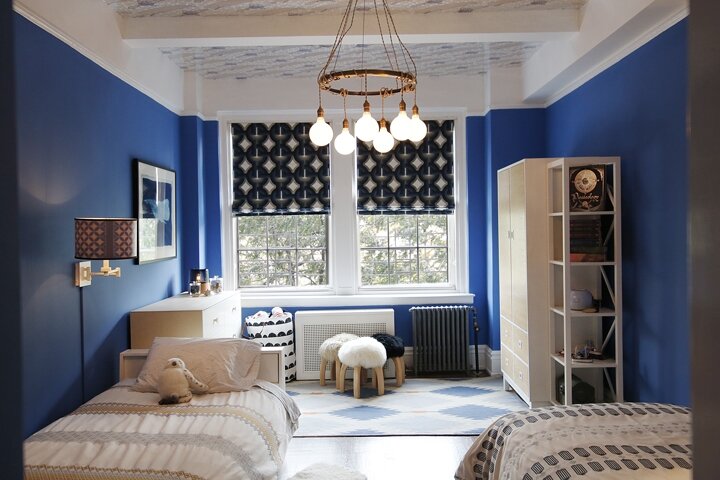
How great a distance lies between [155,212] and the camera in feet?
16.7

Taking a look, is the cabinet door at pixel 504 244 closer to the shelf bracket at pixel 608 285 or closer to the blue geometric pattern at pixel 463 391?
the blue geometric pattern at pixel 463 391

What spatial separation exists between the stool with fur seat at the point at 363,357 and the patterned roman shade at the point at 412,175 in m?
1.59

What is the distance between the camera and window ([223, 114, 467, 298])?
646 centimetres

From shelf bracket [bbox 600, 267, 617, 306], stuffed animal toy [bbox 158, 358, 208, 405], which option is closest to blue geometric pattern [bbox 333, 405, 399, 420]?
stuffed animal toy [bbox 158, 358, 208, 405]

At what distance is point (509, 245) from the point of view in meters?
5.29

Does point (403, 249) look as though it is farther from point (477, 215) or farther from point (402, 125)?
point (402, 125)

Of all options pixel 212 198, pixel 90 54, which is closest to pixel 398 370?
pixel 212 198

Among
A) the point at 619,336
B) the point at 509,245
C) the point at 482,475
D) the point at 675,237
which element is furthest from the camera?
the point at 509,245

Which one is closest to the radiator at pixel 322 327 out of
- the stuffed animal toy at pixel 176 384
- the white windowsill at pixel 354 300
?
the white windowsill at pixel 354 300

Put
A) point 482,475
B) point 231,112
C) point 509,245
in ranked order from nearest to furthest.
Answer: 1. point 482,475
2. point 509,245
3. point 231,112

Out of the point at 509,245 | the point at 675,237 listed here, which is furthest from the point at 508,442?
the point at 509,245

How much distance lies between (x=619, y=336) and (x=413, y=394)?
1993 millimetres

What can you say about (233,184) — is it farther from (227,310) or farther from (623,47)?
(623,47)

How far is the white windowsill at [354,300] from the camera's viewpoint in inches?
248
